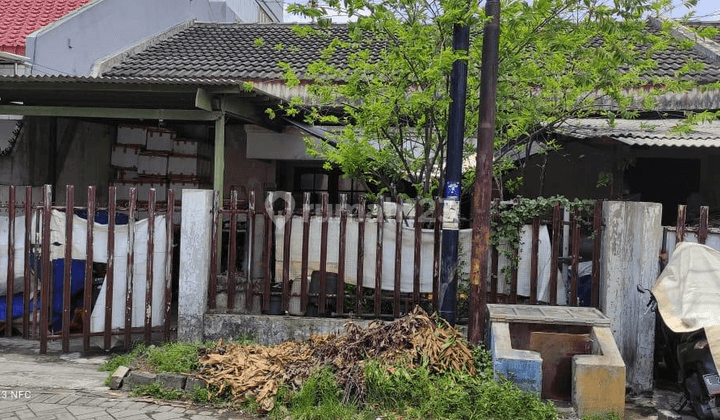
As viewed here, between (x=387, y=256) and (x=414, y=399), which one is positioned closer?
(x=414, y=399)

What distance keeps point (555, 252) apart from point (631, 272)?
29.1 inches

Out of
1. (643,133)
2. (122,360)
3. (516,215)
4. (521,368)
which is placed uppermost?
(643,133)

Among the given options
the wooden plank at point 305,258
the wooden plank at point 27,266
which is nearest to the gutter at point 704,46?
the wooden plank at point 305,258

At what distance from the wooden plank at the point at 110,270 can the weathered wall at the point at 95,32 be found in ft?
18.4

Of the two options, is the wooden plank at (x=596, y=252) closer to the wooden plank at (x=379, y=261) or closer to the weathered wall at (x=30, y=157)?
the wooden plank at (x=379, y=261)

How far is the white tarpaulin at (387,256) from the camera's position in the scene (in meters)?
6.83

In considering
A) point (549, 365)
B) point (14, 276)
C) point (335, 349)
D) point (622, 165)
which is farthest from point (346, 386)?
point (622, 165)

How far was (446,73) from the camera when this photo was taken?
6375 mm

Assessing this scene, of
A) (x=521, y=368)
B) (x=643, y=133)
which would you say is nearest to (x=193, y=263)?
(x=521, y=368)

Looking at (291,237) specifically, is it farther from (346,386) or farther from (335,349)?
(346,386)

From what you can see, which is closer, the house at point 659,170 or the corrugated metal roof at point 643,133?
the corrugated metal roof at point 643,133

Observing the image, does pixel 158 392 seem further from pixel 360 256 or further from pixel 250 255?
pixel 360 256

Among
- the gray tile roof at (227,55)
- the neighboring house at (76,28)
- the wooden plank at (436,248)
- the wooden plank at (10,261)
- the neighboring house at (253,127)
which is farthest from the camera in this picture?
the gray tile roof at (227,55)

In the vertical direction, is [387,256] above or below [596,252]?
below
